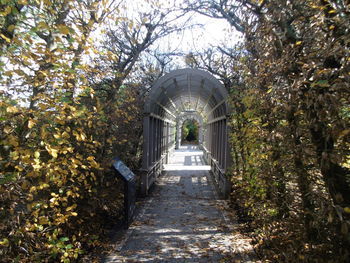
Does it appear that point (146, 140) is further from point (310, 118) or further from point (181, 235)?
point (310, 118)

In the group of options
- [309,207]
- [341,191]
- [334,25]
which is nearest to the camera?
[334,25]

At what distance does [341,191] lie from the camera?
2443mm

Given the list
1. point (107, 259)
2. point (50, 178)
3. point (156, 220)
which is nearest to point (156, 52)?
→ point (156, 220)

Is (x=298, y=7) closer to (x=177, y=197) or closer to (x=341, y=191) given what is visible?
(x=341, y=191)

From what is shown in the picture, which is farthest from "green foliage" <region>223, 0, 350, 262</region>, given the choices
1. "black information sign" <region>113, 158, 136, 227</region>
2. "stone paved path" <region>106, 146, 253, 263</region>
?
"black information sign" <region>113, 158, 136, 227</region>

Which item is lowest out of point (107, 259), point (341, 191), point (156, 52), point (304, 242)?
point (107, 259)

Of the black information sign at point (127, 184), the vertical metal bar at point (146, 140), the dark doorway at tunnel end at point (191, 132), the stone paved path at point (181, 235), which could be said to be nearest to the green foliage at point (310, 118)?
the stone paved path at point (181, 235)

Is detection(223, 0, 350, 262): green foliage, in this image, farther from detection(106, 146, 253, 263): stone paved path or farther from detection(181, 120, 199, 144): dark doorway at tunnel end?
detection(181, 120, 199, 144): dark doorway at tunnel end

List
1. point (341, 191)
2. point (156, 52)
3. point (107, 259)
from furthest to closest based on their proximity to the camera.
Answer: point (156, 52) → point (107, 259) → point (341, 191)

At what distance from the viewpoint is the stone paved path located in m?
4.48

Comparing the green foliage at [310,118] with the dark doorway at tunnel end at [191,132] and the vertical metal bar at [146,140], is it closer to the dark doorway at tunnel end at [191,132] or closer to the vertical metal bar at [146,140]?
the vertical metal bar at [146,140]

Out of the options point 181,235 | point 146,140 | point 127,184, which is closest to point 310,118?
point 181,235

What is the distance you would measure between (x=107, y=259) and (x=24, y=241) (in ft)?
6.34

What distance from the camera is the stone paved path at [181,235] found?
448 cm
